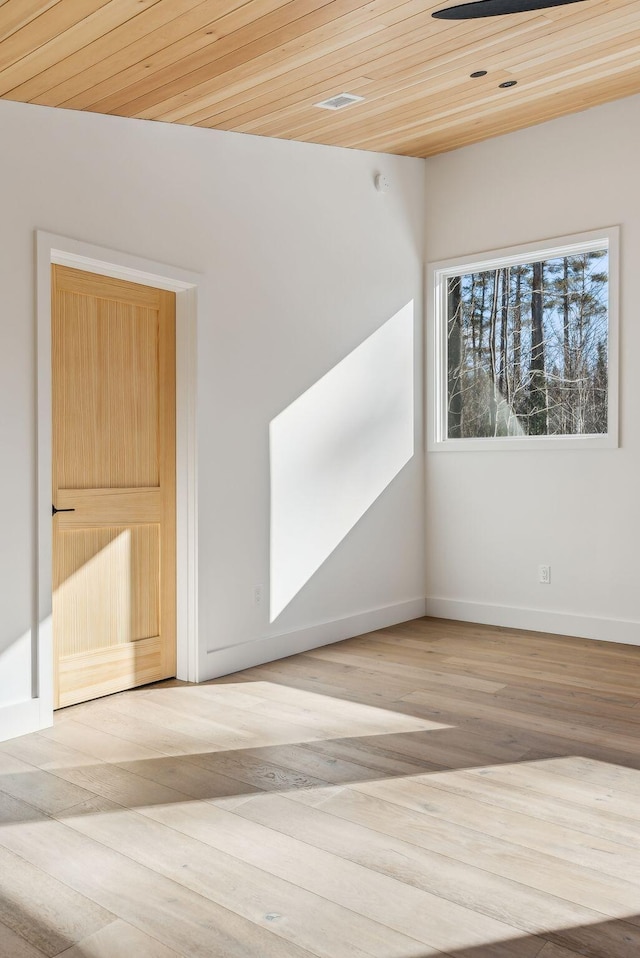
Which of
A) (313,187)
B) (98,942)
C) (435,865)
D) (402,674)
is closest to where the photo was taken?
(98,942)

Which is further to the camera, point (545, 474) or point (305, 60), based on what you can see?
point (545, 474)

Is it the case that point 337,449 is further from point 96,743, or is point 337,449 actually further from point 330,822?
point 330,822

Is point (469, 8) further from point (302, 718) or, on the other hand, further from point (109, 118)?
point (302, 718)

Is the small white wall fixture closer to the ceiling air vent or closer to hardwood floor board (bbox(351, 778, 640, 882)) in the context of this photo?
the ceiling air vent

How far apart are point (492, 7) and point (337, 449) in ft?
9.32

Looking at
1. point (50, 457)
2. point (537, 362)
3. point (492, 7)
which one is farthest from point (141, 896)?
point (537, 362)

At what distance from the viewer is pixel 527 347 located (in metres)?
5.34

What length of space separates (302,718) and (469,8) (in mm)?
2802

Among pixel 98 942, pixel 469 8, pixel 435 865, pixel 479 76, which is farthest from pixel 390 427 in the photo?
pixel 98 942

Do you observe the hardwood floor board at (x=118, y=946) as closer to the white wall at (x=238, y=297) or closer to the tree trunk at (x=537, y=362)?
the white wall at (x=238, y=297)

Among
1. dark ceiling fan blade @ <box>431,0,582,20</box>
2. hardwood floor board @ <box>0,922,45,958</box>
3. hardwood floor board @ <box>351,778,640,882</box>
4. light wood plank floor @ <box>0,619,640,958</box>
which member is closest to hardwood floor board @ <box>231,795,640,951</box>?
light wood plank floor @ <box>0,619,640,958</box>

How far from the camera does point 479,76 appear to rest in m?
Result: 3.95

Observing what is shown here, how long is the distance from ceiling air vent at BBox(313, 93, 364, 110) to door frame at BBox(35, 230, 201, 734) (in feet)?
3.55

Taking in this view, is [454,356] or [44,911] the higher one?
[454,356]
